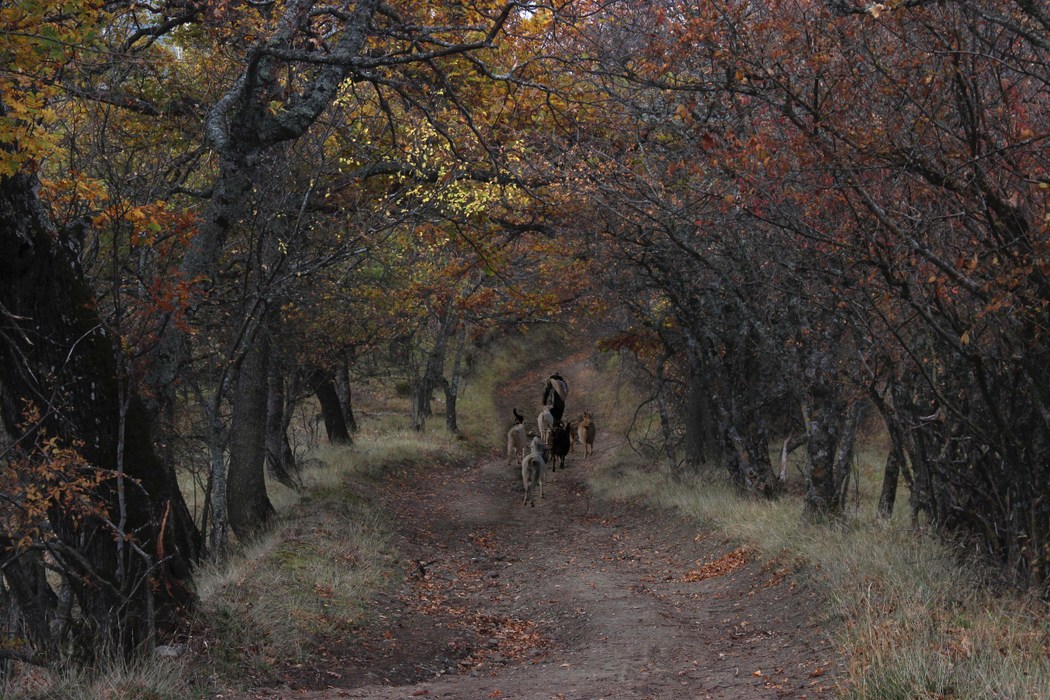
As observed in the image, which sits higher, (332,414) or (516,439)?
(332,414)

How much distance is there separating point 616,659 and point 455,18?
8.25 metres

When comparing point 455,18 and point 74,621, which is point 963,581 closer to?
point 74,621

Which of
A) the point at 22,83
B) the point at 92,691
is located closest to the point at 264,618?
the point at 92,691

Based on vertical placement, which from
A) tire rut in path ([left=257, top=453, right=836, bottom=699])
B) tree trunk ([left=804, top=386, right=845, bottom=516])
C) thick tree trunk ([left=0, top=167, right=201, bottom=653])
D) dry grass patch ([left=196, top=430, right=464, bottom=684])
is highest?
thick tree trunk ([left=0, top=167, right=201, bottom=653])

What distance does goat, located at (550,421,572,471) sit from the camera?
2631cm

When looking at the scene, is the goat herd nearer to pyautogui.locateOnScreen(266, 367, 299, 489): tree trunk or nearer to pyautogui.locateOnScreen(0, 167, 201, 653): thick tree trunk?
pyautogui.locateOnScreen(266, 367, 299, 489): tree trunk

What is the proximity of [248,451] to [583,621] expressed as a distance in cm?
685

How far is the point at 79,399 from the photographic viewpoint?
6855mm

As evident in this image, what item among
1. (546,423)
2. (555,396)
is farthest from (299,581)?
(555,396)

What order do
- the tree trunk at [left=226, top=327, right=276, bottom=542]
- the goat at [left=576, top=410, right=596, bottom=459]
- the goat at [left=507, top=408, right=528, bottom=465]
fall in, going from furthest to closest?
the goat at [left=576, top=410, right=596, bottom=459], the goat at [left=507, top=408, right=528, bottom=465], the tree trunk at [left=226, top=327, right=276, bottom=542]

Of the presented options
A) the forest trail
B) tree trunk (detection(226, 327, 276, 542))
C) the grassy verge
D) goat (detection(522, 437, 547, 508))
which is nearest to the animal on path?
goat (detection(522, 437, 547, 508))

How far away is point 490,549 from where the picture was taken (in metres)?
16.0

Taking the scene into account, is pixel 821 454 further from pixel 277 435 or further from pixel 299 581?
pixel 277 435

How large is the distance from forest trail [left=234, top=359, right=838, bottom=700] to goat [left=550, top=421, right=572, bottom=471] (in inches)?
319
